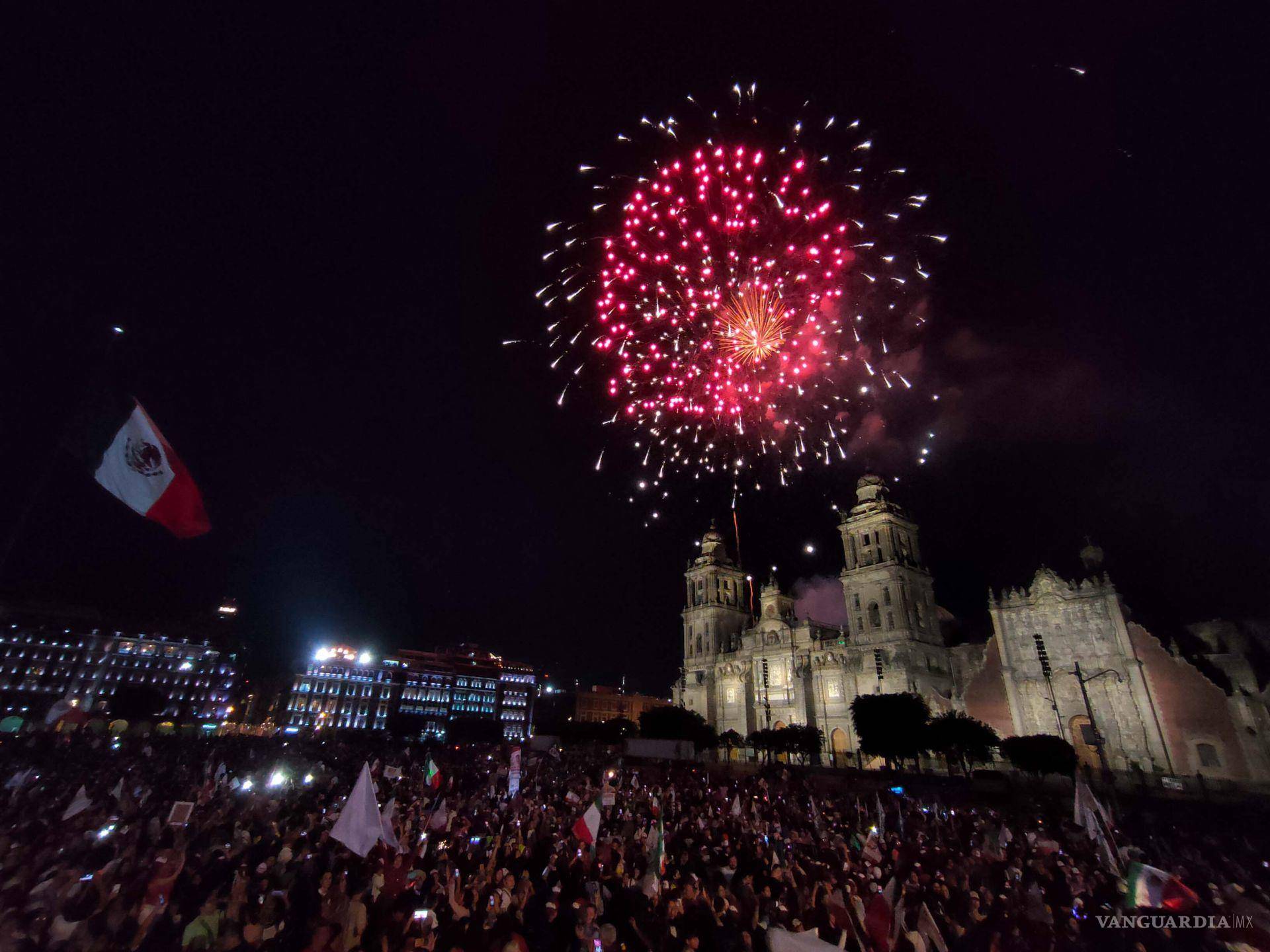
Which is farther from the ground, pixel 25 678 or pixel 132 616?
pixel 132 616

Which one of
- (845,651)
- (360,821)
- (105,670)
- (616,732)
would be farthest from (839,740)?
(105,670)

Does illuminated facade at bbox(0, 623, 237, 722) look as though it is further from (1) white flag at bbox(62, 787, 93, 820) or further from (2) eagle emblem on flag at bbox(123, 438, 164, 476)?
(2) eagle emblem on flag at bbox(123, 438, 164, 476)

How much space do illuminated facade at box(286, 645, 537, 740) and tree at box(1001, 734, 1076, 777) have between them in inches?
3543

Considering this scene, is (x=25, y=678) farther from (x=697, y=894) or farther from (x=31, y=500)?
(x=697, y=894)

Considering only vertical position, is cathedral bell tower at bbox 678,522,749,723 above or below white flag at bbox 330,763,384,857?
above

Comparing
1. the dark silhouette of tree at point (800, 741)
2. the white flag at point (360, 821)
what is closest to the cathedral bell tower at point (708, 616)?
the dark silhouette of tree at point (800, 741)

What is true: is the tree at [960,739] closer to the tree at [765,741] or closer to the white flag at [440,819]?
the tree at [765,741]

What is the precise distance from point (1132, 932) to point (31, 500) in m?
20.6

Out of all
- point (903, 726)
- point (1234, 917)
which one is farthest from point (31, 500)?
point (903, 726)

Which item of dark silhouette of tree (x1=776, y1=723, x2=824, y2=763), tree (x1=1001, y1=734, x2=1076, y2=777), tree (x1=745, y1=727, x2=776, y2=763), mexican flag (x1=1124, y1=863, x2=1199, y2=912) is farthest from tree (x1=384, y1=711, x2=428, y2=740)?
mexican flag (x1=1124, y1=863, x2=1199, y2=912)

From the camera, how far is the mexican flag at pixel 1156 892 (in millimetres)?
8969

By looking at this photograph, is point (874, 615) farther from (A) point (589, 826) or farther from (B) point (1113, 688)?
(A) point (589, 826)

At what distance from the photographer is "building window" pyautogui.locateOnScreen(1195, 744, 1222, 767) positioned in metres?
38.4

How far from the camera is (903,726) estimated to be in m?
40.1
